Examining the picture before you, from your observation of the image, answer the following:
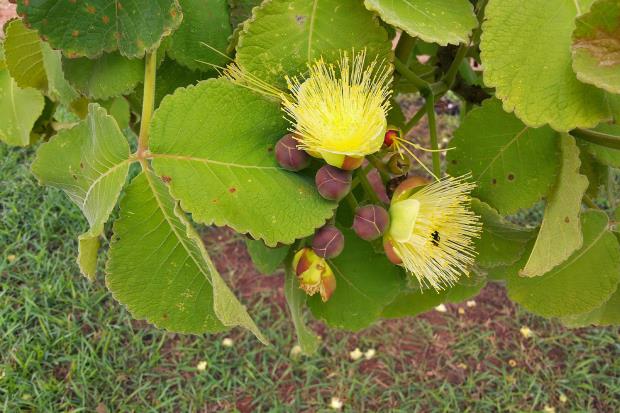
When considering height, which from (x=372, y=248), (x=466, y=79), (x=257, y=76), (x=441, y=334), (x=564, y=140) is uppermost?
(x=257, y=76)

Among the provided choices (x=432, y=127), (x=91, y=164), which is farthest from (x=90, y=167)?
(x=432, y=127)

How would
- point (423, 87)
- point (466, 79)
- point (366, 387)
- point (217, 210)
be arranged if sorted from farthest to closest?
1. point (366, 387)
2. point (466, 79)
3. point (423, 87)
4. point (217, 210)

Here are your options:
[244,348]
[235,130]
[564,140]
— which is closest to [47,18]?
[235,130]

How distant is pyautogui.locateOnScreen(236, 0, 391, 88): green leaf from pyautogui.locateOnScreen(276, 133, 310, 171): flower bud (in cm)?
8

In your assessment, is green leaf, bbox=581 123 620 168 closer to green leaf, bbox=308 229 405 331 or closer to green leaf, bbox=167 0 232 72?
green leaf, bbox=308 229 405 331

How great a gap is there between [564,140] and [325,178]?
0.99 ft

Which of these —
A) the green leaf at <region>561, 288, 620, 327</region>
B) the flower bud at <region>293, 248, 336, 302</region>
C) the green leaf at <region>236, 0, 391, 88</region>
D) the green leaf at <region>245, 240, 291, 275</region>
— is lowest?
the green leaf at <region>561, 288, 620, 327</region>

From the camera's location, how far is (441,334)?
2.56 m

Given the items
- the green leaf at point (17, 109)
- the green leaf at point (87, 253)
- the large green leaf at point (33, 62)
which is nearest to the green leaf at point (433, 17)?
the green leaf at point (87, 253)

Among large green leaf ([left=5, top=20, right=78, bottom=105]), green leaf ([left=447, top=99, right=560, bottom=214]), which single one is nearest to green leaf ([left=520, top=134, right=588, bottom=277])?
green leaf ([left=447, top=99, right=560, bottom=214])

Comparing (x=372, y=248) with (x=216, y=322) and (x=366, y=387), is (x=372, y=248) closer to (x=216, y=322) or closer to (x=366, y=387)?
(x=216, y=322)

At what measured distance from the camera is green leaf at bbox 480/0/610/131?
606 mm

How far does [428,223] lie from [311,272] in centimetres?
17

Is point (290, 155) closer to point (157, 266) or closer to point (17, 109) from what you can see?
point (157, 266)
